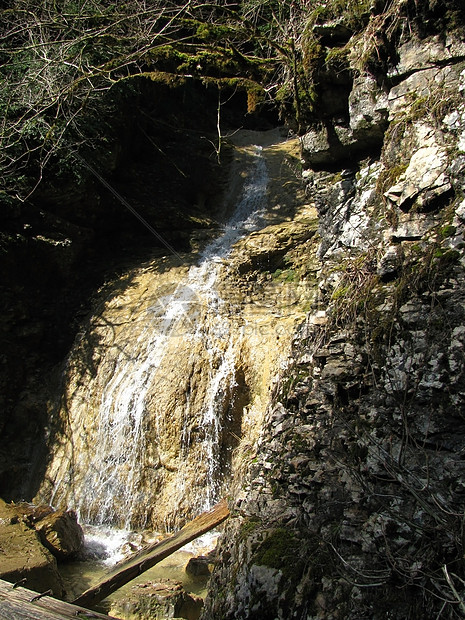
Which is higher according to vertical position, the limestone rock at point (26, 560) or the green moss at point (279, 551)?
the green moss at point (279, 551)

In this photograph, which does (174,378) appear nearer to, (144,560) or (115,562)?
(115,562)

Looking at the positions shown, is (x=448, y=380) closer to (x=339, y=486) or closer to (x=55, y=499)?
(x=339, y=486)

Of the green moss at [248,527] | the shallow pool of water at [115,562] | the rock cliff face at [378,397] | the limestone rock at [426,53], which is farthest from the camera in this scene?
the shallow pool of water at [115,562]

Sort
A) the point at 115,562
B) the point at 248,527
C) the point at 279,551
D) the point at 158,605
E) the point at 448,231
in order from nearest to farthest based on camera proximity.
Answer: the point at 279,551
the point at 248,527
the point at 448,231
the point at 158,605
the point at 115,562

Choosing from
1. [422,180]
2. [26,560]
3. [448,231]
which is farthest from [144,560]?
[422,180]

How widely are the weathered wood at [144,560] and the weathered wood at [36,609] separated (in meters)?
1.39

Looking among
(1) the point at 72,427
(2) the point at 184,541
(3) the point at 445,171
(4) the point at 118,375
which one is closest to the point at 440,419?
(3) the point at 445,171

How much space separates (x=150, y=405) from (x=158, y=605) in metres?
2.51

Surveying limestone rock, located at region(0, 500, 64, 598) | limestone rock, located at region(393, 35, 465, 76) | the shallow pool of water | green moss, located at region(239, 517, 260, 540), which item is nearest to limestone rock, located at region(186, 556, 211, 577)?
the shallow pool of water

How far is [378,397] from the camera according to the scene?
2.55m

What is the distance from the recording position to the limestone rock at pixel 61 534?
457cm

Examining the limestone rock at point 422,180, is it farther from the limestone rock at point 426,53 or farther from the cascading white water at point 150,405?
the cascading white water at point 150,405

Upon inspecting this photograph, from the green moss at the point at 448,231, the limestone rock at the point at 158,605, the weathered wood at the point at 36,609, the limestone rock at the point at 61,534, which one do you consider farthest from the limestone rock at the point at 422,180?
the limestone rock at the point at 61,534

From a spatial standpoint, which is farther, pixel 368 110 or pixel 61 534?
Answer: pixel 61 534
